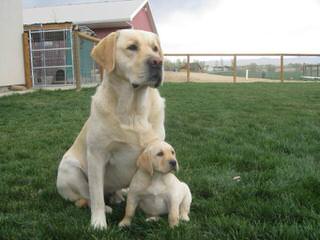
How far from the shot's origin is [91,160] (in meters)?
2.81

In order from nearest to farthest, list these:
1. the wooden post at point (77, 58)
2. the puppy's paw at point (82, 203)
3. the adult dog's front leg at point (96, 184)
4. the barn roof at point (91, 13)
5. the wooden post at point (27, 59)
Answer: the adult dog's front leg at point (96, 184) → the puppy's paw at point (82, 203) → the wooden post at point (77, 58) → the wooden post at point (27, 59) → the barn roof at point (91, 13)

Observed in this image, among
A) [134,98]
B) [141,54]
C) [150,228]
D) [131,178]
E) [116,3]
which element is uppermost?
[116,3]

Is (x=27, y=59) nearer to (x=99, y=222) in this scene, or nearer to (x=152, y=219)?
(x=99, y=222)

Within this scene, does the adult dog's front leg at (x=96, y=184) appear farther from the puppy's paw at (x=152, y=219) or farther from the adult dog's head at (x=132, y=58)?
the adult dog's head at (x=132, y=58)

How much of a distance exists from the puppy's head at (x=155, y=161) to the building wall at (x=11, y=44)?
381 inches

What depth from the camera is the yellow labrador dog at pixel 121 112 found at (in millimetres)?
2764

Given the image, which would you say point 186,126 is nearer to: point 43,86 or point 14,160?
point 14,160

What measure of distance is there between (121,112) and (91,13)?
23.5 meters

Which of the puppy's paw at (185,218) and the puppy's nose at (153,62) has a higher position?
the puppy's nose at (153,62)

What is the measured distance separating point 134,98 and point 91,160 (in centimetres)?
52

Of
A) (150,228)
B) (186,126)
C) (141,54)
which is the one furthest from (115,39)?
(186,126)

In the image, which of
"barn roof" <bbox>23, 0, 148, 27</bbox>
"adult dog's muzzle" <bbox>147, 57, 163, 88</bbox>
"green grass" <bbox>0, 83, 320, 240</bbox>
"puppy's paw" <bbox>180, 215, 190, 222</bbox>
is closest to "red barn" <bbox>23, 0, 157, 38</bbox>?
"barn roof" <bbox>23, 0, 148, 27</bbox>

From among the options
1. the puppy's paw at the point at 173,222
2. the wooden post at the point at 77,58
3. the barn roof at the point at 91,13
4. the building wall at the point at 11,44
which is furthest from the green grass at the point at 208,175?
the barn roof at the point at 91,13

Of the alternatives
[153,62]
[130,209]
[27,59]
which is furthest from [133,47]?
[27,59]
